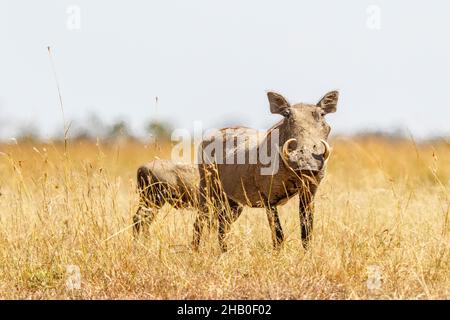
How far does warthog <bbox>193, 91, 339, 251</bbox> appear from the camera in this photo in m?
6.64

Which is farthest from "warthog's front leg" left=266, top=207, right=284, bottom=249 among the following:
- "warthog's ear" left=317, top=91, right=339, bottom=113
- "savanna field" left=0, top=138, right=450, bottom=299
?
"warthog's ear" left=317, top=91, right=339, bottom=113

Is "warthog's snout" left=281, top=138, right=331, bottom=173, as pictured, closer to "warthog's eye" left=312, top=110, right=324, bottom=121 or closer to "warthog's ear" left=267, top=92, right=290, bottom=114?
"warthog's eye" left=312, top=110, right=324, bottom=121

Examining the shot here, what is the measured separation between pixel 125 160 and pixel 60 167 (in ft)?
38.8

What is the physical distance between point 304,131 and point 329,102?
22.5 inches

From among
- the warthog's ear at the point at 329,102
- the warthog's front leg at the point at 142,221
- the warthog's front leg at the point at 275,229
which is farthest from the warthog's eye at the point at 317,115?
the warthog's front leg at the point at 142,221

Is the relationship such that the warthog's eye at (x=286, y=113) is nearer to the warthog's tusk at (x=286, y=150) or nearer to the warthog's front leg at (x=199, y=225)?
the warthog's tusk at (x=286, y=150)

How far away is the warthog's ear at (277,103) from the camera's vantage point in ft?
23.5

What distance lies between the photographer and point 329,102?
7180 millimetres

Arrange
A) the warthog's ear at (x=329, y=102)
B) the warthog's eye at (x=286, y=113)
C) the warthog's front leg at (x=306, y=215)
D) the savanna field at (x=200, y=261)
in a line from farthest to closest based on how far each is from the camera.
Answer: the warthog's ear at (x=329, y=102) → the warthog's eye at (x=286, y=113) → the warthog's front leg at (x=306, y=215) → the savanna field at (x=200, y=261)

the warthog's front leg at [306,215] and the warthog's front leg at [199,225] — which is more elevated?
the warthog's front leg at [306,215]

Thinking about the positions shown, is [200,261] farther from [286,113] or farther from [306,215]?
[286,113]
